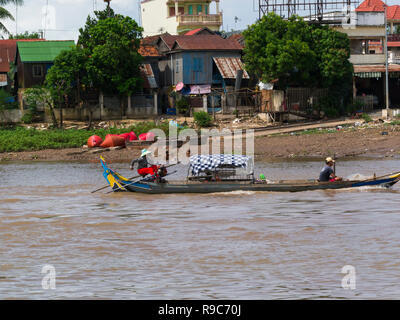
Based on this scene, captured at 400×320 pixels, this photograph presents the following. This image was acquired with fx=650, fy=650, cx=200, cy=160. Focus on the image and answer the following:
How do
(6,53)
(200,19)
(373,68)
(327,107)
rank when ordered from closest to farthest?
(327,107)
(373,68)
(6,53)
(200,19)

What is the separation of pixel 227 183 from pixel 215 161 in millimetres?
753

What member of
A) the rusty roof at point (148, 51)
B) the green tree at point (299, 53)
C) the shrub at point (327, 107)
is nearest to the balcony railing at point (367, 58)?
the green tree at point (299, 53)

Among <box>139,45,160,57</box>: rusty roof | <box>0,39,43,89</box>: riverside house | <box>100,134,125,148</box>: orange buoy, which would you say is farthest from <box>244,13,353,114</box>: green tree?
<box>0,39,43,89</box>: riverside house

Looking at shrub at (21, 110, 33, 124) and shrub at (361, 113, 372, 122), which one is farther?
shrub at (21, 110, 33, 124)

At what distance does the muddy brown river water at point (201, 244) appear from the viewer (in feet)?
32.1

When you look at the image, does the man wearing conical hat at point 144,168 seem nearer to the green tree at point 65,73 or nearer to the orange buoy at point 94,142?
the orange buoy at point 94,142

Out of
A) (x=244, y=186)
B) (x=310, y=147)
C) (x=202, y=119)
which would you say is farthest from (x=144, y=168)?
(x=202, y=119)

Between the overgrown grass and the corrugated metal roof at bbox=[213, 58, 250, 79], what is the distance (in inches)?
300

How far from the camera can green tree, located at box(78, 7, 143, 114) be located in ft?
131

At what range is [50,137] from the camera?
120 ft

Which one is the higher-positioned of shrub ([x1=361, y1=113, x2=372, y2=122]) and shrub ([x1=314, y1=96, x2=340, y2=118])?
shrub ([x1=314, y1=96, x2=340, y2=118])

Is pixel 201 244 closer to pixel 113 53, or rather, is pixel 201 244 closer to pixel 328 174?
pixel 328 174

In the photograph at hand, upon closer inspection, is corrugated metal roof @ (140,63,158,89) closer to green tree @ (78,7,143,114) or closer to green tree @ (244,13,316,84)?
green tree @ (78,7,143,114)

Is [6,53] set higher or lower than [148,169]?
higher
